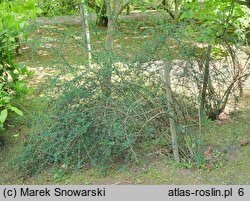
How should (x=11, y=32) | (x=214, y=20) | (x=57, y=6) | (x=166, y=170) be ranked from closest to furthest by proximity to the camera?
(x=166, y=170), (x=214, y=20), (x=11, y=32), (x=57, y=6)

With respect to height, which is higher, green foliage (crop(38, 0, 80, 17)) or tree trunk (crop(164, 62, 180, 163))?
green foliage (crop(38, 0, 80, 17))

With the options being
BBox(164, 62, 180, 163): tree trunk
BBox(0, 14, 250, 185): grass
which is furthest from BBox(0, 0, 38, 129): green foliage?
BBox(164, 62, 180, 163): tree trunk

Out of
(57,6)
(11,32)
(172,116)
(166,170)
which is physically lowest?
(166,170)

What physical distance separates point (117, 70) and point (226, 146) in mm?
1466

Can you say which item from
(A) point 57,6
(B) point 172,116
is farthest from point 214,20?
(A) point 57,6

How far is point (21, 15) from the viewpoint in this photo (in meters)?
5.61

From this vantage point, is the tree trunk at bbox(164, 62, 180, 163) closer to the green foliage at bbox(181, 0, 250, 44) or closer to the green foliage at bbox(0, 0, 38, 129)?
the green foliage at bbox(181, 0, 250, 44)

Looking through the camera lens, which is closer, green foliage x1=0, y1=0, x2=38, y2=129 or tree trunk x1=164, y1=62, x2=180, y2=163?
tree trunk x1=164, y1=62, x2=180, y2=163

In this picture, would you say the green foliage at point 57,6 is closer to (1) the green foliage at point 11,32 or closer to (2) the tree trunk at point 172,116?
(1) the green foliage at point 11,32

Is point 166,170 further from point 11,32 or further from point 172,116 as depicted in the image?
point 11,32

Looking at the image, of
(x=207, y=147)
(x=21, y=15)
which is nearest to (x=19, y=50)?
(x=21, y=15)

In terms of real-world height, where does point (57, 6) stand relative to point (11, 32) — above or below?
above

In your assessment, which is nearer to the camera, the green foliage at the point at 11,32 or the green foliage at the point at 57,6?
the green foliage at the point at 11,32

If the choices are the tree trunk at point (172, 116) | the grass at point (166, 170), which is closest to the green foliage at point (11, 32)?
the grass at point (166, 170)
